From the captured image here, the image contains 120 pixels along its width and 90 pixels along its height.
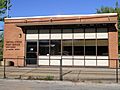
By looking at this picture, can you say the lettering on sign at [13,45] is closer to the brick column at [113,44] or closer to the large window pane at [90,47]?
the large window pane at [90,47]

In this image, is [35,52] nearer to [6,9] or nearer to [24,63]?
[24,63]

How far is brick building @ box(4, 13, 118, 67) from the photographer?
2650 centimetres

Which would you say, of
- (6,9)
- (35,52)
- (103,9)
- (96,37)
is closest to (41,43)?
(35,52)

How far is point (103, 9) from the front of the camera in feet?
217

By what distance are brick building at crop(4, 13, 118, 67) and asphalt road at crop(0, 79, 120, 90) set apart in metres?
10.1

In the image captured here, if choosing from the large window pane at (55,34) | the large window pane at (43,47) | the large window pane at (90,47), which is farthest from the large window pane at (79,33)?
the large window pane at (43,47)

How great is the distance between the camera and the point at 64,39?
1091 inches

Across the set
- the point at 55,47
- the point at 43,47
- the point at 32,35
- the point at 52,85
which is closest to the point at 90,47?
the point at 55,47

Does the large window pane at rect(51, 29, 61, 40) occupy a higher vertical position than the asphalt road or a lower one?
higher

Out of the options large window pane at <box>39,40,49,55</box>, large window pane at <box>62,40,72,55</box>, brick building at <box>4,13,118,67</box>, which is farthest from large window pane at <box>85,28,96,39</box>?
large window pane at <box>39,40,49,55</box>

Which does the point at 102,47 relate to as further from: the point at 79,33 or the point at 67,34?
the point at 67,34

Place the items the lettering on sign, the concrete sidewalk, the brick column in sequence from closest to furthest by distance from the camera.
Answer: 1. the concrete sidewalk
2. the brick column
3. the lettering on sign

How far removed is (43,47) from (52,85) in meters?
13.6

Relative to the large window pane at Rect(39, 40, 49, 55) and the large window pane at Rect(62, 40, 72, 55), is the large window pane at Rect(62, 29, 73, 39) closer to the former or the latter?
the large window pane at Rect(62, 40, 72, 55)
